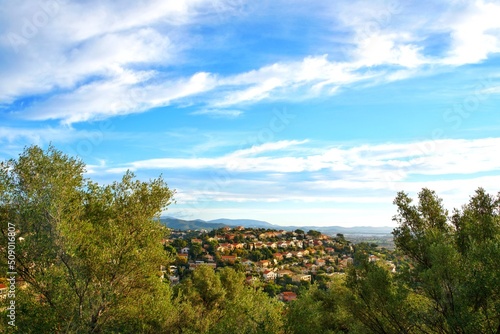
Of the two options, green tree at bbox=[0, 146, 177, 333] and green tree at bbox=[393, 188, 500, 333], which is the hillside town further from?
green tree at bbox=[0, 146, 177, 333]

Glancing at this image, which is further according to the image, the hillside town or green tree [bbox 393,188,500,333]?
the hillside town

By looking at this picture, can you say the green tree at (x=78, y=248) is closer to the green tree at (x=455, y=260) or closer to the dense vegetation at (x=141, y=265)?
the dense vegetation at (x=141, y=265)

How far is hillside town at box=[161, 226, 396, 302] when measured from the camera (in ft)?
315

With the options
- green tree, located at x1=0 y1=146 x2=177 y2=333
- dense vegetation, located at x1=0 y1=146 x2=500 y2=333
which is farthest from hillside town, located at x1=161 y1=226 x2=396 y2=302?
green tree, located at x1=0 y1=146 x2=177 y2=333

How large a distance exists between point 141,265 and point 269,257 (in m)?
122

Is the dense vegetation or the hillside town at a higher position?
the dense vegetation

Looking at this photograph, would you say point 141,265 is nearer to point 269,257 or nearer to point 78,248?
point 78,248

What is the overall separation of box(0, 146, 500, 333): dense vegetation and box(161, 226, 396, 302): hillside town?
58.3 metres

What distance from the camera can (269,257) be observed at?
446 ft

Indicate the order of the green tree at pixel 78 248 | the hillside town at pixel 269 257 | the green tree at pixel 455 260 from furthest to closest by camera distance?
the hillside town at pixel 269 257 → the green tree at pixel 78 248 → the green tree at pixel 455 260

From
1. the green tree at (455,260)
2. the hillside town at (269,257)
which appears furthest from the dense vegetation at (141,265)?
the hillside town at (269,257)

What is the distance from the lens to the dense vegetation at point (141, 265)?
1517 cm

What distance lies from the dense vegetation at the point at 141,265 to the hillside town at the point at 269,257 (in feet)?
191

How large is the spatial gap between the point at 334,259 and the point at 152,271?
4900 inches
